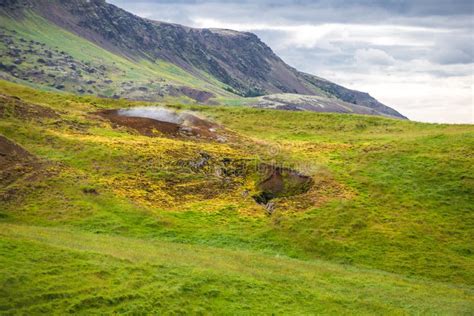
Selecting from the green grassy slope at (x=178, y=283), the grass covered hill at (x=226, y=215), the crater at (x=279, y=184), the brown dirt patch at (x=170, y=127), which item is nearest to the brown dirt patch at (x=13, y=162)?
the grass covered hill at (x=226, y=215)

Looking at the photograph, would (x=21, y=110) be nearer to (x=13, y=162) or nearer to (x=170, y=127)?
(x=13, y=162)

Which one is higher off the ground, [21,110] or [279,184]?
[21,110]

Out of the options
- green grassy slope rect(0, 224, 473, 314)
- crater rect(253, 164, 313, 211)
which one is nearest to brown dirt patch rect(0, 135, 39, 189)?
green grassy slope rect(0, 224, 473, 314)

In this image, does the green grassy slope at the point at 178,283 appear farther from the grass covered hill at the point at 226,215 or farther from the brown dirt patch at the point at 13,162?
the brown dirt patch at the point at 13,162

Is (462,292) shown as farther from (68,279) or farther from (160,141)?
(160,141)

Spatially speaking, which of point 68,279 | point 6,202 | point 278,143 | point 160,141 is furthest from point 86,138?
point 68,279

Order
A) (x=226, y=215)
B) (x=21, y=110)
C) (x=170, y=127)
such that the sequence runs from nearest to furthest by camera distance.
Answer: (x=226, y=215)
(x=21, y=110)
(x=170, y=127)

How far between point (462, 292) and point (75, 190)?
39.8m

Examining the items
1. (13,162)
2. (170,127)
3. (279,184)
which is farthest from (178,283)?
(170,127)

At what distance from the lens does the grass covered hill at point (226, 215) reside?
118 feet

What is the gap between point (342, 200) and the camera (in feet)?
203

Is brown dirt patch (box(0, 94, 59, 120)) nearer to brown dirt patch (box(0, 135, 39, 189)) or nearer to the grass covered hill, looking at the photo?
the grass covered hill

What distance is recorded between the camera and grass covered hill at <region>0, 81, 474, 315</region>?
36094 mm

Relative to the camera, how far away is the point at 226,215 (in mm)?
58812
